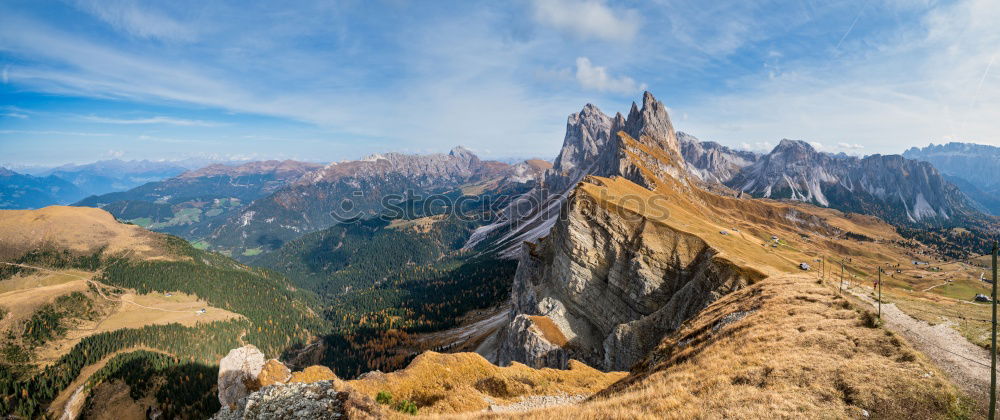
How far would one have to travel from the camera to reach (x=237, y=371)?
152ft

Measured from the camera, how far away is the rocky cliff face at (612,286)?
45.1 meters

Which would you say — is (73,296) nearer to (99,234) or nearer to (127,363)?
(127,363)

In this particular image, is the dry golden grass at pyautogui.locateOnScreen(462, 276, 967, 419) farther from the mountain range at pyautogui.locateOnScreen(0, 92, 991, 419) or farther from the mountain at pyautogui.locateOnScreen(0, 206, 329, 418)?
the mountain at pyautogui.locateOnScreen(0, 206, 329, 418)

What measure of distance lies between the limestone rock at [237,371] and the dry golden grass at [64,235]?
200m

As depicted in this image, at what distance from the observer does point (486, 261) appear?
654 feet

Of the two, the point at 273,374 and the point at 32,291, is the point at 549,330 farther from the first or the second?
the point at 32,291

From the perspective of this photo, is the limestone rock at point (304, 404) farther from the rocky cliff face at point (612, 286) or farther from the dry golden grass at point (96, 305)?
the dry golden grass at point (96, 305)

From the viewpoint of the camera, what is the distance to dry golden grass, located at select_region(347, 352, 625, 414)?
24.8 meters

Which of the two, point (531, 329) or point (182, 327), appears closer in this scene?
point (531, 329)

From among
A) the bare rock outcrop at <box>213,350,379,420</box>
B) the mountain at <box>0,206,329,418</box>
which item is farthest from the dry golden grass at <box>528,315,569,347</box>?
the mountain at <box>0,206,329,418</box>

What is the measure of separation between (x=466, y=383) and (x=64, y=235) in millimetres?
272048

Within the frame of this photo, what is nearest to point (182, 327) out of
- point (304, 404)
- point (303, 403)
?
point (303, 403)

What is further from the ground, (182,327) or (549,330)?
(549,330)

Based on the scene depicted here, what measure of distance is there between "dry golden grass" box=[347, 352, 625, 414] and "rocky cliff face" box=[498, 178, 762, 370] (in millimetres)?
16155
